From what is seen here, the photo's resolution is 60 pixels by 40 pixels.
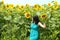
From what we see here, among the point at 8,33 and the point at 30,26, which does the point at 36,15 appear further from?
the point at 8,33

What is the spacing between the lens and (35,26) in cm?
826

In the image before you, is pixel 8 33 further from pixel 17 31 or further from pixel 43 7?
pixel 43 7

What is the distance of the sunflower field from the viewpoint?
334 inches

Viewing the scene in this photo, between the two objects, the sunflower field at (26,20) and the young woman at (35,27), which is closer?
the young woman at (35,27)

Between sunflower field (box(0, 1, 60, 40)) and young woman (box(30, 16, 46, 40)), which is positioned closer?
young woman (box(30, 16, 46, 40))

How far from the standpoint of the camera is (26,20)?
8648 millimetres

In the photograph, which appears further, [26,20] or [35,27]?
[26,20]

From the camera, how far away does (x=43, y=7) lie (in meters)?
8.92

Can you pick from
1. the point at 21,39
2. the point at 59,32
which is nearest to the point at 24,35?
the point at 21,39

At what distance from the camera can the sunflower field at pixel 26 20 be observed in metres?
8.48

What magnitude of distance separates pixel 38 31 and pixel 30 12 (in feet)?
1.74

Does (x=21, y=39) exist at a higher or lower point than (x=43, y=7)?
lower

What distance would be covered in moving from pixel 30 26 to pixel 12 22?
48 cm

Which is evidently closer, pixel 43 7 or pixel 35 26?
pixel 35 26
